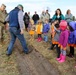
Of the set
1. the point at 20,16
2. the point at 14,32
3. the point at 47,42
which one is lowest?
the point at 47,42

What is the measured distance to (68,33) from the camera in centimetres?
1011

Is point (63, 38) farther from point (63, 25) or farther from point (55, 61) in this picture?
point (55, 61)

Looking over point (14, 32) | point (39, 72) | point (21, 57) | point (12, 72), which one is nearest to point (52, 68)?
point (39, 72)

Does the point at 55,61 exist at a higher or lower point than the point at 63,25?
lower

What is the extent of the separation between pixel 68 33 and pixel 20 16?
226 centimetres

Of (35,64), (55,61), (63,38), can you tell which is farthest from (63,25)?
(35,64)

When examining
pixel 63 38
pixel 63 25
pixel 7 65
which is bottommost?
pixel 7 65

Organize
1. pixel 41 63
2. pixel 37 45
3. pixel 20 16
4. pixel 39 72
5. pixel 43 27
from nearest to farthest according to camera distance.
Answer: pixel 39 72 < pixel 41 63 < pixel 20 16 < pixel 37 45 < pixel 43 27

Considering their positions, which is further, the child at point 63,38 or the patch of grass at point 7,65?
the child at point 63,38

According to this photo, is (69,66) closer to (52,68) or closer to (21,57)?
(52,68)

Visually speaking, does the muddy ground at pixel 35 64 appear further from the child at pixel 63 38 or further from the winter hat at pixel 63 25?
the winter hat at pixel 63 25

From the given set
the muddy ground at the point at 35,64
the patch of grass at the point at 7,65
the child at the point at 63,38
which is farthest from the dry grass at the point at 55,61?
the patch of grass at the point at 7,65

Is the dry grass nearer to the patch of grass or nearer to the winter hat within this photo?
the winter hat

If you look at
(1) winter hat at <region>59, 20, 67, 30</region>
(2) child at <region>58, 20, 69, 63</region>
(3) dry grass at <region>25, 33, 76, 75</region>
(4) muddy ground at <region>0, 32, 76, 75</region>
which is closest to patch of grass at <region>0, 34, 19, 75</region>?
(4) muddy ground at <region>0, 32, 76, 75</region>
